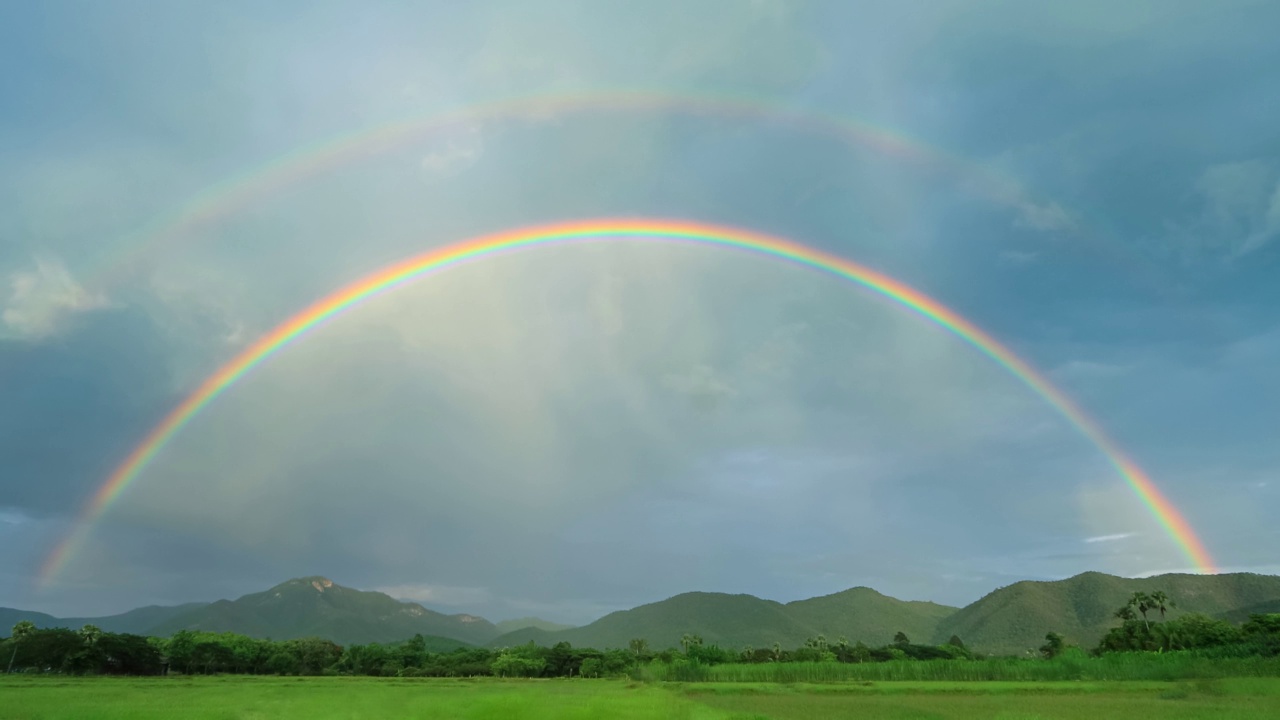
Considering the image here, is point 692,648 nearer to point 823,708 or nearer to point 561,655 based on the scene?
point 561,655

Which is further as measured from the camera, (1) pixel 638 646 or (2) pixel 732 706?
(1) pixel 638 646

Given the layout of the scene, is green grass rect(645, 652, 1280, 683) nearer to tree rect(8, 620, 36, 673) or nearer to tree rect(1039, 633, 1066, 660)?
tree rect(1039, 633, 1066, 660)

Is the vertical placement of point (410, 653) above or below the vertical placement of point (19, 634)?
below

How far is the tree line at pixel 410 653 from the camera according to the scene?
108 metres

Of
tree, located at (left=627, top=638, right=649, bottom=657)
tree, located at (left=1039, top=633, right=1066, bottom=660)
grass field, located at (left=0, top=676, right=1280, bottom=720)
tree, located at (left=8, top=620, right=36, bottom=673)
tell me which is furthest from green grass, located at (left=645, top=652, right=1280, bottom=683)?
tree, located at (left=8, top=620, right=36, bottom=673)

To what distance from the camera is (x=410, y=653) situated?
153000 millimetres

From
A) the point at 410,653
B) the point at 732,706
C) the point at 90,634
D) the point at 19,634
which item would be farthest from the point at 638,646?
the point at 732,706

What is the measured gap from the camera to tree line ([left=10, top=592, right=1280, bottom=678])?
108188mm

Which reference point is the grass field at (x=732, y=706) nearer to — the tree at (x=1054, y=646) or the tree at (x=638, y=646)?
the tree at (x=1054, y=646)

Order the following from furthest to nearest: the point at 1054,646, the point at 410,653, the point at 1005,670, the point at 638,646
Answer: the point at 638,646
the point at 410,653
the point at 1054,646
the point at 1005,670

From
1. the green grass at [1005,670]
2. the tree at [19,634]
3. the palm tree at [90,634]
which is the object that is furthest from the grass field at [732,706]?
the tree at [19,634]

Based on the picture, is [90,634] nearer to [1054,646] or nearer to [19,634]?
[19,634]

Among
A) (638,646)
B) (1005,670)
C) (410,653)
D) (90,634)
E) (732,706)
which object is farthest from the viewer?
(638,646)

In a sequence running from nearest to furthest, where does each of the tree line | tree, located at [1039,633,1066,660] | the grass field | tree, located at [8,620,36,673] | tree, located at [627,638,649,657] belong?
the grass field
the tree line
tree, located at [8,620,36,673]
tree, located at [1039,633,1066,660]
tree, located at [627,638,649,657]
